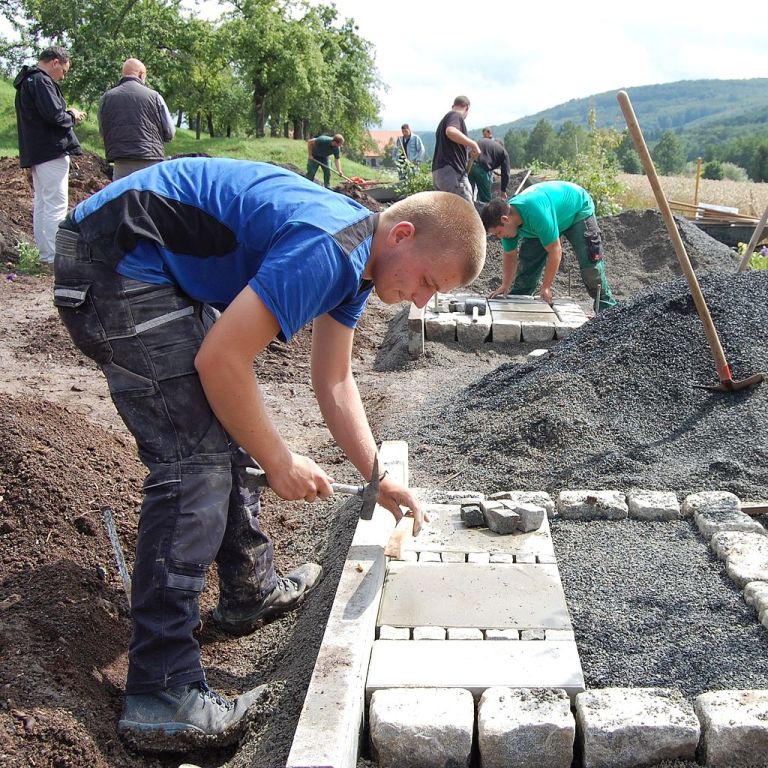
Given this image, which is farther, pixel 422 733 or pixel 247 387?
pixel 422 733

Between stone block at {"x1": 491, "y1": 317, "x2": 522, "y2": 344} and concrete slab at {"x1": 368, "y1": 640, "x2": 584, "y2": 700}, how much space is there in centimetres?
479

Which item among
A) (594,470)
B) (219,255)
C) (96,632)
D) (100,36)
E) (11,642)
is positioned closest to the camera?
(219,255)

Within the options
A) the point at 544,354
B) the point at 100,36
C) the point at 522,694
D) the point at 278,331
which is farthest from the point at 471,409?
the point at 100,36

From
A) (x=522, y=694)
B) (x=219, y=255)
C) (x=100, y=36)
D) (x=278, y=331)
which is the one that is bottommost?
(x=522, y=694)

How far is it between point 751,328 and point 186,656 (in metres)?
3.96

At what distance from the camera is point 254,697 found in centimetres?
246

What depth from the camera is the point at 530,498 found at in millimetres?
3590

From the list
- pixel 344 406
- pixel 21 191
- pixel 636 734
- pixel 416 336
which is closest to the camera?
pixel 636 734

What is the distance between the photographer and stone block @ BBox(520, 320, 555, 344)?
23.1ft

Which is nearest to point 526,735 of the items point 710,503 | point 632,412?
point 710,503

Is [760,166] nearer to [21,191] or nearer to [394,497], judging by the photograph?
[21,191]

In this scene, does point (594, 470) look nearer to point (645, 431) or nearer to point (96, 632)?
point (645, 431)

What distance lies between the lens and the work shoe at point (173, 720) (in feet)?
7.26

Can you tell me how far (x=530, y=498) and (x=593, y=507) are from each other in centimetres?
29
